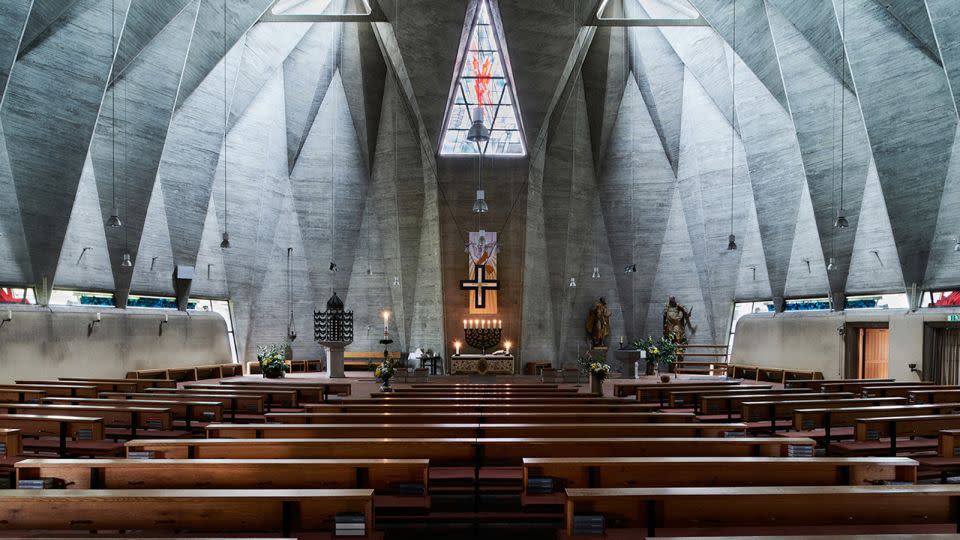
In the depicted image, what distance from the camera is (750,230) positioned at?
789 inches

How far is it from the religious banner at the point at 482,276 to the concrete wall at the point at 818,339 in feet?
26.6

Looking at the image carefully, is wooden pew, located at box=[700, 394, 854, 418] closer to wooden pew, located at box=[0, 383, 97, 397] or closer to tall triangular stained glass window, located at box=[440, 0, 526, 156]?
wooden pew, located at box=[0, 383, 97, 397]

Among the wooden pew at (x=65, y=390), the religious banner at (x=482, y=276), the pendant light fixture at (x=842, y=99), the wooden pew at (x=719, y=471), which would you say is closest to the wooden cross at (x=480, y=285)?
the religious banner at (x=482, y=276)

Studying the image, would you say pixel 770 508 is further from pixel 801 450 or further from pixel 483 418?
pixel 483 418

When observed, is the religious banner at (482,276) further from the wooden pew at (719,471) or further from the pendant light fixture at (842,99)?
the wooden pew at (719,471)

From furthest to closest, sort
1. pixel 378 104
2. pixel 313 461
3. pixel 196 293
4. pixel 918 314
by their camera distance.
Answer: pixel 378 104 < pixel 196 293 < pixel 918 314 < pixel 313 461

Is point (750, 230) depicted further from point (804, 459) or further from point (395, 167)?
point (804, 459)

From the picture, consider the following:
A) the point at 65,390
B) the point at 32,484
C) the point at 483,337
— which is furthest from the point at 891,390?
the point at 65,390

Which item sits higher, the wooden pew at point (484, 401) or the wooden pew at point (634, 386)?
the wooden pew at point (484, 401)

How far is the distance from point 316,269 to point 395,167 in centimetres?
467

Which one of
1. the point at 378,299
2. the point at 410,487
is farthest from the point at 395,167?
the point at 410,487

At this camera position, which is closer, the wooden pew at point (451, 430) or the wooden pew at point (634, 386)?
the wooden pew at point (451, 430)

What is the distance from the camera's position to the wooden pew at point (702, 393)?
372 inches

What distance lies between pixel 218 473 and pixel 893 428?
20.4 ft
